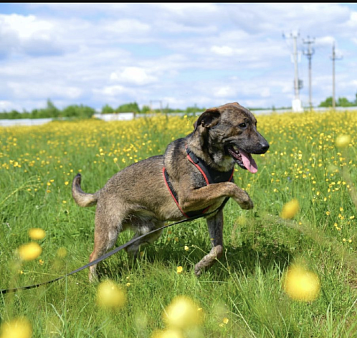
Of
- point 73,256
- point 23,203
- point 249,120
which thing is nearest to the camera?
point 249,120

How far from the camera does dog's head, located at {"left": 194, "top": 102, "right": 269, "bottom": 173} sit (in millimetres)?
3346

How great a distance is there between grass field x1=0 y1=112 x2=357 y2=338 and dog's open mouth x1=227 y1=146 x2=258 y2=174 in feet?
1.73

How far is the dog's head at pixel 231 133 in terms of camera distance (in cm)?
335

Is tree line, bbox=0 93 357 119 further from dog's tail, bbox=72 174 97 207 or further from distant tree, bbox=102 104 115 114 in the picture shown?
dog's tail, bbox=72 174 97 207

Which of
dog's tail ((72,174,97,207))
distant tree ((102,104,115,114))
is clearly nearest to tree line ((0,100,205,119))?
distant tree ((102,104,115,114))

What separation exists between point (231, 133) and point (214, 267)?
1.23m

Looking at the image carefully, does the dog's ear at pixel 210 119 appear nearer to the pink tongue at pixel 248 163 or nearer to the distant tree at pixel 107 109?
the pink tongue at pixel 248 163

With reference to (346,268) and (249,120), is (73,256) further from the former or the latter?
(346,268)

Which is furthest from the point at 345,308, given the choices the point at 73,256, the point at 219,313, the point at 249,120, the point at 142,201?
the point at 73,256

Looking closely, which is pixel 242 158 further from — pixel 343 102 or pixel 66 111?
pixel 343 102

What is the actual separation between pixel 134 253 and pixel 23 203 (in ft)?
6.89

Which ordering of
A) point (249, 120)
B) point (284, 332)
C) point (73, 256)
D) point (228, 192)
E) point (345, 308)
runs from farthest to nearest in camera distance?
point (73, 256) < point (249, 120) < point (228, 192) < point (345, 308) < point (284, 332)

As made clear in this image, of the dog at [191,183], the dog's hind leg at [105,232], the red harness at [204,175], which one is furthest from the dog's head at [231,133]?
the dog's hind leg at [105,232]

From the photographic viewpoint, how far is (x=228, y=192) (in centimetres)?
319
